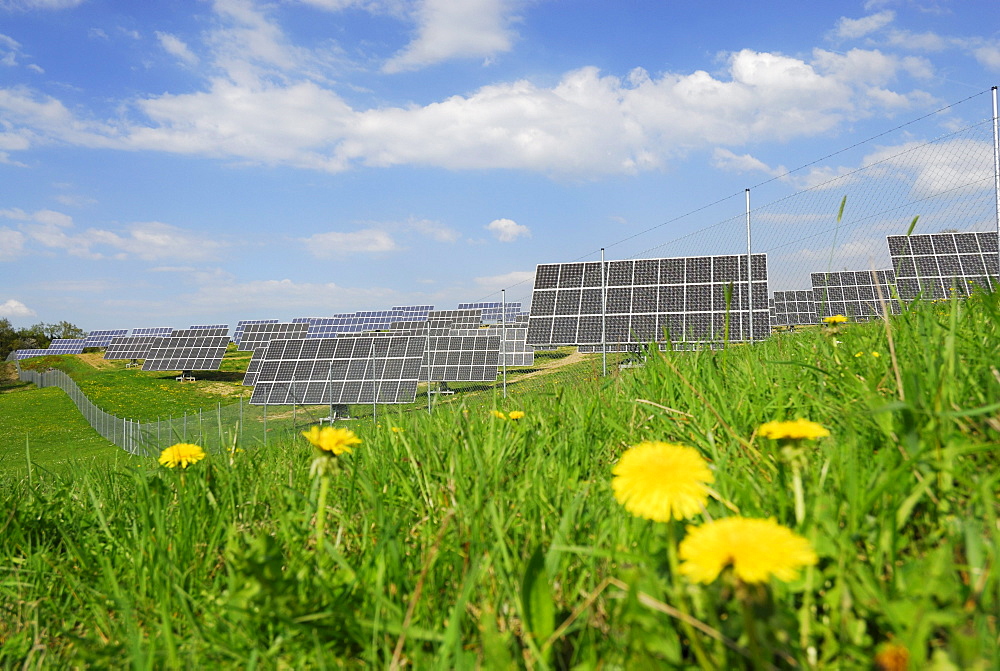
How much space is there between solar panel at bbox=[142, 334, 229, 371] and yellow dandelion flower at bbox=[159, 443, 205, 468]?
39.6 metres

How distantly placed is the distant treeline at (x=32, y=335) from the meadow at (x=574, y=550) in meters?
71.3

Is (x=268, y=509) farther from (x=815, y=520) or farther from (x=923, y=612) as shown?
(x=923, y=612)

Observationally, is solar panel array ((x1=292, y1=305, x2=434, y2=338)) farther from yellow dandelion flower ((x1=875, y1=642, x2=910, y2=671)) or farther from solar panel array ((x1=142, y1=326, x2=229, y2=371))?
yellow dandelion flower ((x1=875, y1=642, x2=910, y2=671))

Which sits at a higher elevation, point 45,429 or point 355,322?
point 355,322

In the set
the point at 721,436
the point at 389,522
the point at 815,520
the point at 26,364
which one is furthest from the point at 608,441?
the point at 26,364

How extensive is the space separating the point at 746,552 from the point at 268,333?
52.2 metres

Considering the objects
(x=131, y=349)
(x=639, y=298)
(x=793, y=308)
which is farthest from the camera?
(x=131, y=349)

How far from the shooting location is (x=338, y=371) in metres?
22.9

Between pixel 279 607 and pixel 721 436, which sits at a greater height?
pixel 721 436

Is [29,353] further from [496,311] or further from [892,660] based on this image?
[892,660]

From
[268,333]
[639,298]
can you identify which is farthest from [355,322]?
[639,298]

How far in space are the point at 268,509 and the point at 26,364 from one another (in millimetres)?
63719

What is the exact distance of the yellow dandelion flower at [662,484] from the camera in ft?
2.93

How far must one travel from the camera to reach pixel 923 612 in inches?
28.7
